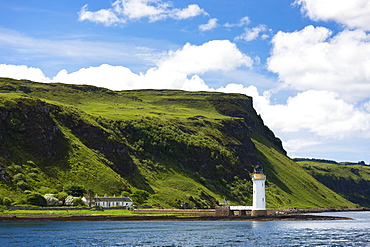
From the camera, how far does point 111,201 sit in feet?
513

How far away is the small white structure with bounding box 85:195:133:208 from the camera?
15212 cm

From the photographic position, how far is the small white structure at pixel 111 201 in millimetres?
152125

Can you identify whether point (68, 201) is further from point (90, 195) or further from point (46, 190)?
Answer: point (46, 190)

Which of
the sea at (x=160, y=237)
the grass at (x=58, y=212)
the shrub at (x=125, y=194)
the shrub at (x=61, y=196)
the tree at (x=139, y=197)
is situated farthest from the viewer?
the shrub at (x=125, y=194)

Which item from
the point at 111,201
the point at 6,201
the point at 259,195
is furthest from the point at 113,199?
the point at 259,195

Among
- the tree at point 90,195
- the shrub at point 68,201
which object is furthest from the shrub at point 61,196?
the tree at point 90,195

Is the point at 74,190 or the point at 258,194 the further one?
the point at 74,190

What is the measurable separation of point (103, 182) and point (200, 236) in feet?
299

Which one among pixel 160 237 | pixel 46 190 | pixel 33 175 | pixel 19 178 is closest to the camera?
pixel 160 237

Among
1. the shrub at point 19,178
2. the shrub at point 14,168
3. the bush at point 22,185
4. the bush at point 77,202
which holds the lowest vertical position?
the bush at point 77,202

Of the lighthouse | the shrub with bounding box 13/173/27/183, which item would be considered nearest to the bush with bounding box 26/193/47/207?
the shrub with bounding box 13/173/27/183

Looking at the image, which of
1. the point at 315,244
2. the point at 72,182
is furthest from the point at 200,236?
the point at 72,182

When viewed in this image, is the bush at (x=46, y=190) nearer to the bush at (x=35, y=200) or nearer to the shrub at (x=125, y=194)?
the bush at (x=35, y=200)

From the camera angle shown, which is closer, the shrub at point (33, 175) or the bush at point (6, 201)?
the bush at point (6, 201)
